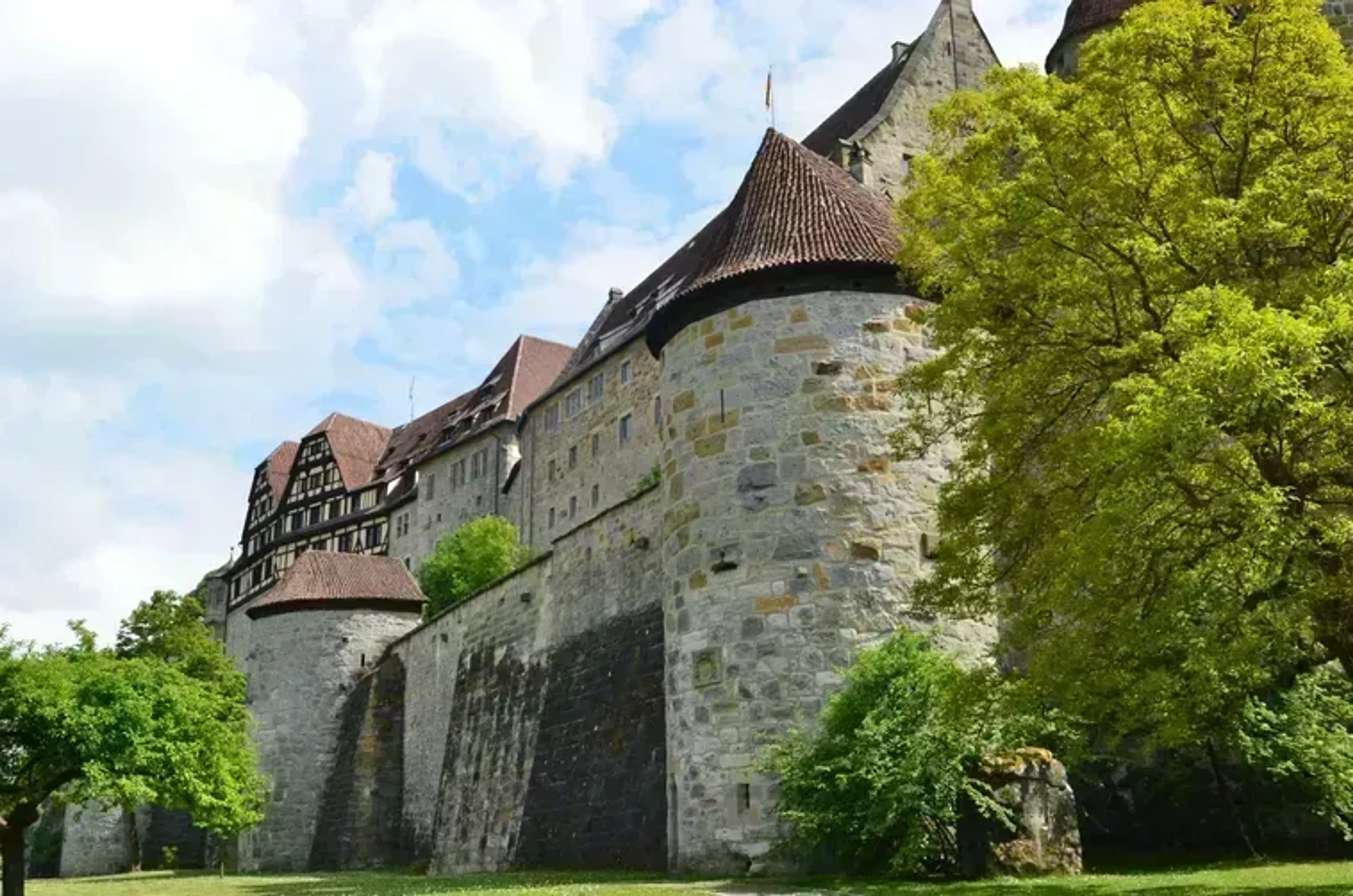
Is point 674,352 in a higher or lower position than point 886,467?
higher

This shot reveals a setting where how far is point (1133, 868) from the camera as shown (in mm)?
15039

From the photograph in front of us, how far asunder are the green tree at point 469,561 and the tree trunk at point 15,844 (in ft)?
76.2

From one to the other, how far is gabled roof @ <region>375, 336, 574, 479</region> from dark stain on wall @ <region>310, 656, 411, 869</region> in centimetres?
2187

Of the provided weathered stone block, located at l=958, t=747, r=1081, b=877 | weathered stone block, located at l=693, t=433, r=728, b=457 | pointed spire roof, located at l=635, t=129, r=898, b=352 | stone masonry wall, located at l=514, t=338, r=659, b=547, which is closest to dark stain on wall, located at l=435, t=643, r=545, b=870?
weathered stone block, located at l=693, t=433, r=728, b=457

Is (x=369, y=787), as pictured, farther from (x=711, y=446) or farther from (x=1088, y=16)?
(x=1088, y=16)

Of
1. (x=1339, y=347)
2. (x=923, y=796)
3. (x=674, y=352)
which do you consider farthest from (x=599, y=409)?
(x=1339, y=347)

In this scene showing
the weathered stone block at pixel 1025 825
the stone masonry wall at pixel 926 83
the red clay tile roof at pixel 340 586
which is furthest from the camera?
the red clay tile roof at pixel 340 586

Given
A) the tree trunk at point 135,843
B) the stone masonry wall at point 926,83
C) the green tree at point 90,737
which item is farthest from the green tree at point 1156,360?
the tree trunk at point 135,843

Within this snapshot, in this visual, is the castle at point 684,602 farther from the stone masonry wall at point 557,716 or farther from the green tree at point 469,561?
the green tree at point 469,561

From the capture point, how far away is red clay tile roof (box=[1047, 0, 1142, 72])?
27516 millimetres

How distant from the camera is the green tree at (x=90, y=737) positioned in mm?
19031

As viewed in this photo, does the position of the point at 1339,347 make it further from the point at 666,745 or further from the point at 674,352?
the point at 666,745

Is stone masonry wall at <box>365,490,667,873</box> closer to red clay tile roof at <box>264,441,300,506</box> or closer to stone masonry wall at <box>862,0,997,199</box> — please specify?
stone masonry wall at <box>862,0,997,199</box>

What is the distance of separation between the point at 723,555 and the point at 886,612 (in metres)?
2.15
